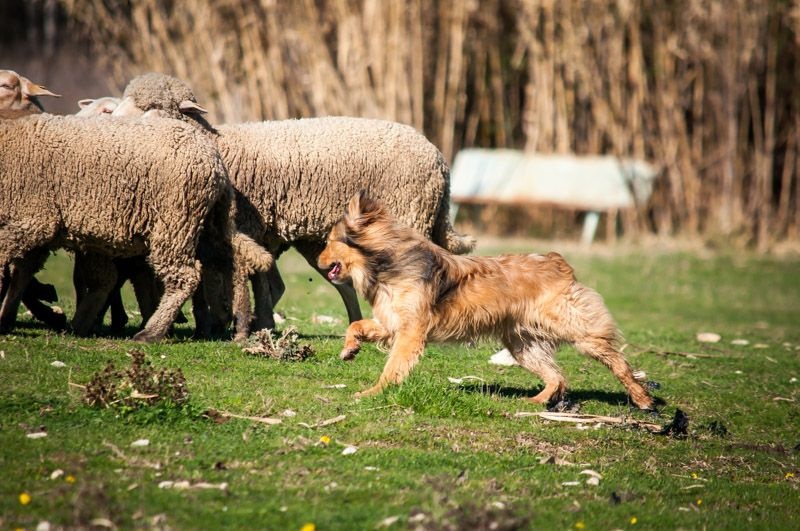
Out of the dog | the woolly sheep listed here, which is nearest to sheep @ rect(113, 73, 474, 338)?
the woolly sheep

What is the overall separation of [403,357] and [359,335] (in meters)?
0.37

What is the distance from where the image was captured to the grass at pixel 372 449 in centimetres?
562

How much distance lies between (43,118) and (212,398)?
301 centimetres

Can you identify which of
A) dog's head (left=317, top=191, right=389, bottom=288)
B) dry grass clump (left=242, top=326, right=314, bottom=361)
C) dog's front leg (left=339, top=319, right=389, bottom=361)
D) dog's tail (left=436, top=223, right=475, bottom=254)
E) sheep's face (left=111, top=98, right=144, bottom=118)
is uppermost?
sheep's face (left=111, top=98, right=144, bottom=118)

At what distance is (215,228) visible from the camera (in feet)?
31.0

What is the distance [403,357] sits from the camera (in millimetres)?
7859

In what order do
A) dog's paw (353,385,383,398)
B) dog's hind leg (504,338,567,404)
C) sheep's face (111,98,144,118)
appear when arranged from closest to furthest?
dog's paw (353,385,383,398)
dog's hind leg (504,338,567,404)
sheep's face (111,98,144,118)

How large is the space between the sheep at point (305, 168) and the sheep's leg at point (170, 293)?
3.26 feet

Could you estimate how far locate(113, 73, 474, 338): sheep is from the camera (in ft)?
32.4

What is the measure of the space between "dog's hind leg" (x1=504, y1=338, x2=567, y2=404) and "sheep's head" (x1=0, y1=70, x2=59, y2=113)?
15.4 ft

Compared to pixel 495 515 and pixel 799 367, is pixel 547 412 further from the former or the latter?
pixel 799 367

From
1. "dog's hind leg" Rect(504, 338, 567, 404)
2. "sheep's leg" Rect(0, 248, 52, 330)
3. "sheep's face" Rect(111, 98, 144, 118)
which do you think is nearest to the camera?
"dog's hind leg" Rect(504, 338, 567, 404)

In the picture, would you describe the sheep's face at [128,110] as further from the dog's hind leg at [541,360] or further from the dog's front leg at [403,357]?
the dog's hind leg at [541,360]

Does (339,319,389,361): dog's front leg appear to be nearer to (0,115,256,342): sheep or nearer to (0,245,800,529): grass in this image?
(0,245,800,529): grass
